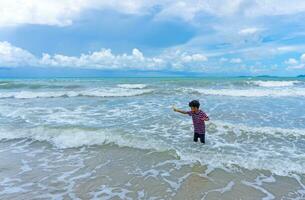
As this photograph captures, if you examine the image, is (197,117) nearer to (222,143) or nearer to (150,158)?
(222,143)

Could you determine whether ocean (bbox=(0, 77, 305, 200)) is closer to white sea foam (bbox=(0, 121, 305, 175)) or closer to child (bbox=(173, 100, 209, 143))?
white sea foam (bbox=(0, 121, 305, 175))

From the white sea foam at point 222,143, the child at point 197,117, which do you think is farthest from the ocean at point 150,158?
the child at point 197,117

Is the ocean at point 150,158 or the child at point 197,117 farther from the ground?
the child at point 197,117

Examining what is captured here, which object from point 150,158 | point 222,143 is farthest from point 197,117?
point 150,158

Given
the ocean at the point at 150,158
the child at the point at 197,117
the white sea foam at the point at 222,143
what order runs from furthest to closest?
the child at the point at 197,117
the white sea foam at the point at 222,143
the ocean at the point at 150,158

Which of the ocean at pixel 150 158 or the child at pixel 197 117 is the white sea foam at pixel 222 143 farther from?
the child at pixel 197 117

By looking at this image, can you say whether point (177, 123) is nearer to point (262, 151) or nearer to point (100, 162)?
point (262, 151)

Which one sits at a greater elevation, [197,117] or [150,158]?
[197,117]

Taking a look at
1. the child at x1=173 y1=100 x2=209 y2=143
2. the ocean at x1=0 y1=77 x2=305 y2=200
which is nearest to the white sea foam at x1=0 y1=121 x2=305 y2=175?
the ocean at x1=0 y1=77 x2=305 y2=200

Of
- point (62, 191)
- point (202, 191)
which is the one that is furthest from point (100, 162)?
point (202, 191)

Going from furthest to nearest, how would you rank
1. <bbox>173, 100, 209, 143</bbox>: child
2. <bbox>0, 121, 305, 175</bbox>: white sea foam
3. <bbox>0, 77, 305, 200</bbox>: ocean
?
<bbox>173, 100, 209, 143</bbox>: child → <bbox>0, 121, 305, 175</bbox>: white sea foam → <bbox>0, 77, 305, 200</bbox>: ocean

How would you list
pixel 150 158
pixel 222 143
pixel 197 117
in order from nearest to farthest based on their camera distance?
pixel 150 158
pixel 197 117
pixel 222 143

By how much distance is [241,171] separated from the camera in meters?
6.83

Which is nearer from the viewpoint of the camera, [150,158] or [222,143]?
[150,158]
